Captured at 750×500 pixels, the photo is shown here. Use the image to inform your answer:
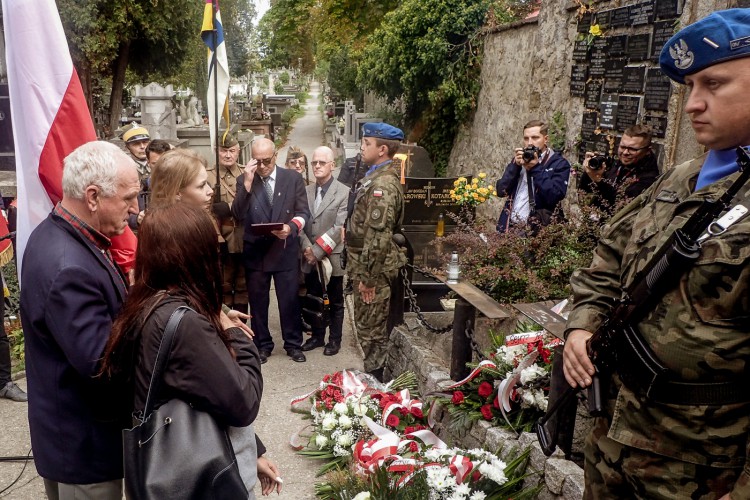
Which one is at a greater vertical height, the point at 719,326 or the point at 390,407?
the point at 719,326

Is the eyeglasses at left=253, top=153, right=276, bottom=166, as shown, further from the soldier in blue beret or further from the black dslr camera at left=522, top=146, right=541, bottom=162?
the soldier in blue beret

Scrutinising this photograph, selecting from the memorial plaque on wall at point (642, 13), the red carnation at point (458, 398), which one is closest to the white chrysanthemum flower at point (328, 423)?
the red carnation at point (458, 398)

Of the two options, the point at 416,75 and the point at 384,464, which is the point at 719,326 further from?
the point at 416,75

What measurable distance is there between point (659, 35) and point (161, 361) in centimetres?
564

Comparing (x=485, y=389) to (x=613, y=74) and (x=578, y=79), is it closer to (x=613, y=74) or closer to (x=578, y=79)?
(x=613, y=74)

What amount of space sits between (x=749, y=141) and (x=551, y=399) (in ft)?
4.87

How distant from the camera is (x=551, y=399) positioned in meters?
2.75

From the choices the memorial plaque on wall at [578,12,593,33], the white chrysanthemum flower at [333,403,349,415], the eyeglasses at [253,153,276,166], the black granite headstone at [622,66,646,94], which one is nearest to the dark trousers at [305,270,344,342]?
the eyeglasses at [253,153,276,166]

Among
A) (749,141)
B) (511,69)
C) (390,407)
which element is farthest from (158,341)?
(511,69)

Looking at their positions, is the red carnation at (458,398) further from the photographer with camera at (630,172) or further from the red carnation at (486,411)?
the photographer with camera at (630,172)

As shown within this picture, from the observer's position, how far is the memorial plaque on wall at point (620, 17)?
6.08m

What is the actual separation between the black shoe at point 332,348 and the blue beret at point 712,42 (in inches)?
162

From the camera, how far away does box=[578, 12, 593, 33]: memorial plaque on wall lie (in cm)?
689

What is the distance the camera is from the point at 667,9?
18.1 ft
